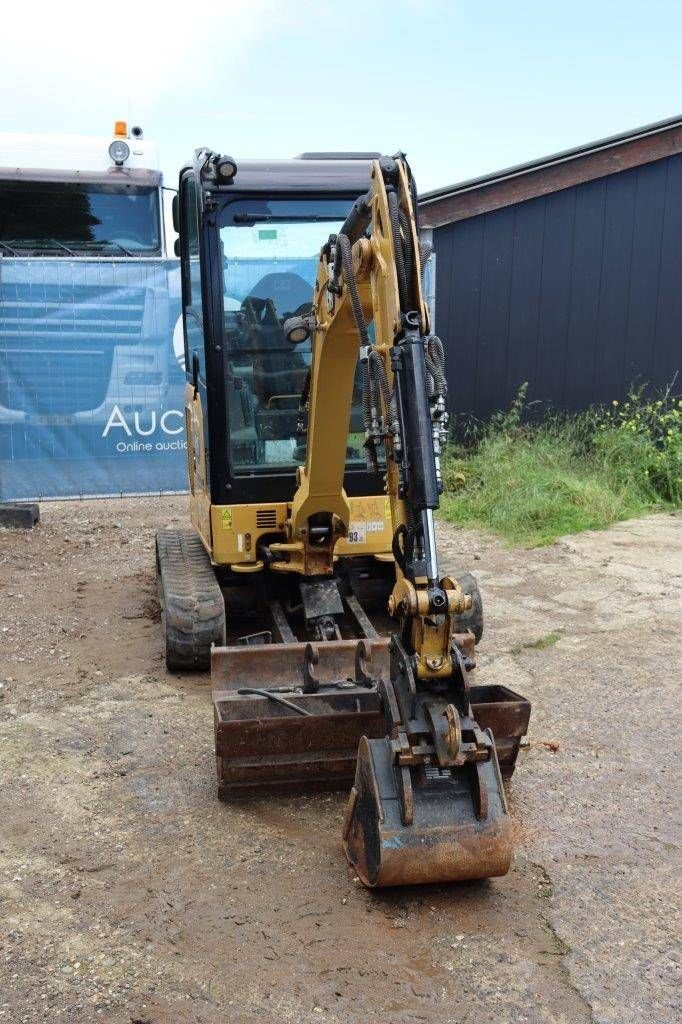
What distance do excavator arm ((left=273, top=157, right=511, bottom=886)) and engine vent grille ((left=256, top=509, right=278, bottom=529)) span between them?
4.62 feet

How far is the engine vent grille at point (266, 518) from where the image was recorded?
4.81 metres

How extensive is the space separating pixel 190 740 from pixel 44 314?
5.79 meters

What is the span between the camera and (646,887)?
2.91m

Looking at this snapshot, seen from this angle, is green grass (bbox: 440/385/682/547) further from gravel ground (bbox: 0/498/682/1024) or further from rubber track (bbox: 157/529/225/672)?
rubber track (bbox: 157/529/225/672)

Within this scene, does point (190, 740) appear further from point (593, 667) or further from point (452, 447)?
point (452, 447)

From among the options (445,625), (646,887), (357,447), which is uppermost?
(357,447)

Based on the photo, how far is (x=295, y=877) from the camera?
117 inches

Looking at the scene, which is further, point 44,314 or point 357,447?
point 44,314

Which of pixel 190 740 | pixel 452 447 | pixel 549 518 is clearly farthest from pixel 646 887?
pixel 452 447

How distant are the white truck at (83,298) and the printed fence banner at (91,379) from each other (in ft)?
0.03

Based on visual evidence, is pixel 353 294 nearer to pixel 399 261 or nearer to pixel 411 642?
pixel 399 261

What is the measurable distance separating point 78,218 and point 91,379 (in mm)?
1446

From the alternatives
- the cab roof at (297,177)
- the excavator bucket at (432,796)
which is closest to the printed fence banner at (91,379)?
the cab roof at (297,177)

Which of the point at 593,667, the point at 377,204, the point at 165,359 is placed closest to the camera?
the point at 377,204
